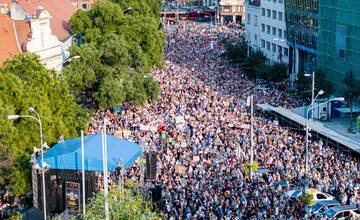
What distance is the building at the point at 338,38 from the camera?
5942 cm

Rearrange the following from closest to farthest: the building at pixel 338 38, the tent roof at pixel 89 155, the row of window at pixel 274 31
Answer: the tent roof at pixel 89 155 → the building at pixel 338 38 → the row of window at pixel 274 31

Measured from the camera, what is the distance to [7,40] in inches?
2057

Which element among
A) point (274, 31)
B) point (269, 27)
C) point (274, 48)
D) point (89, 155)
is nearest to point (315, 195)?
point (89, 155)

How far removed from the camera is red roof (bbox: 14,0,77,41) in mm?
64688

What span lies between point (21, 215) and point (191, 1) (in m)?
149

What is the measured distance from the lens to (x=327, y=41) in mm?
65875

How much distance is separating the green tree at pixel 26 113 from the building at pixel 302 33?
3557 cm

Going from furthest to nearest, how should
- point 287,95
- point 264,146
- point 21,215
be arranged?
point 287,95, point 264,146, point 21,215

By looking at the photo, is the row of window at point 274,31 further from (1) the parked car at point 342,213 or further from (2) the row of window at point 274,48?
(1) the parked car at point 342,213

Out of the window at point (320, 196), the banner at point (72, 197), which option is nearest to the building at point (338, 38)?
the window at point (320, 196)

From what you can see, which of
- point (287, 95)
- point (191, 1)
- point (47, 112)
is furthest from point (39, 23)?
point (191, 1)

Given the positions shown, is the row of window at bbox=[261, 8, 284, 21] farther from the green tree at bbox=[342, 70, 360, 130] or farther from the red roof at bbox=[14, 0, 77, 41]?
the green tree at bbox=[342, 70, 360, 130]

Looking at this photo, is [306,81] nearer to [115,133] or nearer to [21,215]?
[115,133]

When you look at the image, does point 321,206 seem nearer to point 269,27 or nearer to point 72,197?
point 72,197
